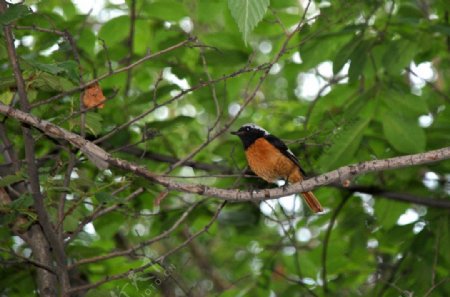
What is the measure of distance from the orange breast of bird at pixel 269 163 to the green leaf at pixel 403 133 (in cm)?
96

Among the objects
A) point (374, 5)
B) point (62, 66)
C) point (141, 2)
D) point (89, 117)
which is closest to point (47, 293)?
point (89, 117)

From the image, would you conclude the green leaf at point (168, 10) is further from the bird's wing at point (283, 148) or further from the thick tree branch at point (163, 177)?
the thick tree branch at point (163, 177)

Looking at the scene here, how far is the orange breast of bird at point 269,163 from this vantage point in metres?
5.55

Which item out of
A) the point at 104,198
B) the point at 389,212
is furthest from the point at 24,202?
the point at 389,212

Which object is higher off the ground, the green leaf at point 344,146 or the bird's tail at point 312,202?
the green leaf at point 344,146

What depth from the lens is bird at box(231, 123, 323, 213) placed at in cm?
556

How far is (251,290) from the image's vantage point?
6195 mm

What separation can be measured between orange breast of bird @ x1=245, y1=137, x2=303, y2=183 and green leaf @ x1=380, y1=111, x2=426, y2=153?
96 centimetres

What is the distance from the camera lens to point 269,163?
18.3ft

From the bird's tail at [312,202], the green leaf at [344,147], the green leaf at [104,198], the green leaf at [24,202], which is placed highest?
the green leaf at [24,202]

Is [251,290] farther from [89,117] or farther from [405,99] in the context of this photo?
[89,117]

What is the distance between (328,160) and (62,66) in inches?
84.5

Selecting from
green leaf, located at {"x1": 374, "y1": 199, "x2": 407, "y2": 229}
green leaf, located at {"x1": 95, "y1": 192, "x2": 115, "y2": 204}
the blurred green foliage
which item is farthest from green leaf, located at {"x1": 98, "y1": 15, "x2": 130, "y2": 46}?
green leaf, located at {"x1": 374, "y1": 199, "x2": 407, "y2": 229}

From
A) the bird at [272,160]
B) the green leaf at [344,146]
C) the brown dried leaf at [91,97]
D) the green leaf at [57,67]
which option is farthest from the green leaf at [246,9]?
the bird at [272,160]
